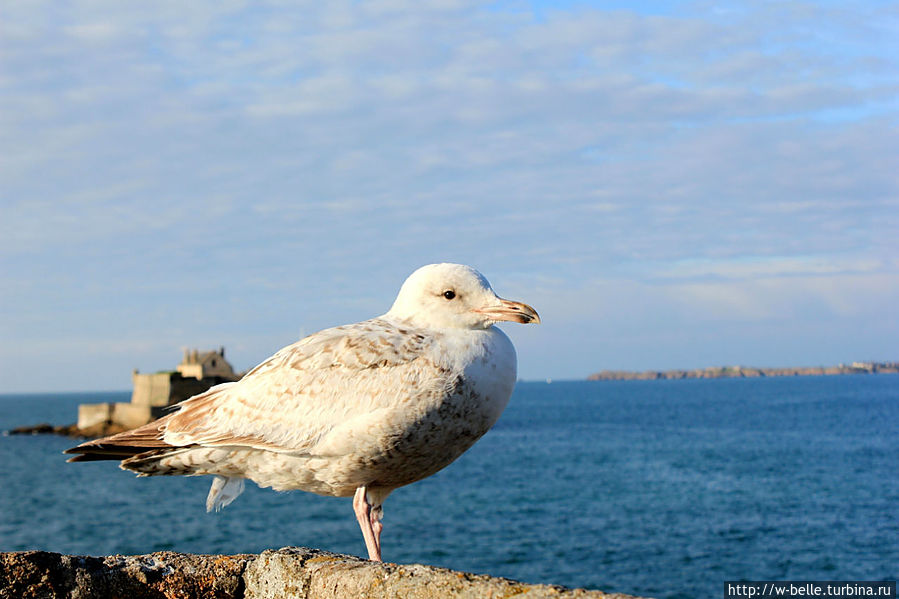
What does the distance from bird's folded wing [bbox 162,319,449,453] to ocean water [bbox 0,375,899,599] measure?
106 ft

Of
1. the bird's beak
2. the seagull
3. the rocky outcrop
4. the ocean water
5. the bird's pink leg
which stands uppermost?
the bird's beak

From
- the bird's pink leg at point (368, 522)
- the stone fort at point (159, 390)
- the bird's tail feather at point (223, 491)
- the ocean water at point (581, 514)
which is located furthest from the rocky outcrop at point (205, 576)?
the stone fort at point (159, 390)

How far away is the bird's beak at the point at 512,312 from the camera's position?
457cm

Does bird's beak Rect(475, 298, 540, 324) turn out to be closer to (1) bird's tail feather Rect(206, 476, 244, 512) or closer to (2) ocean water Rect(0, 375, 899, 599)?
(1) bird's tail feather Rect(206, 476, 244, 512)

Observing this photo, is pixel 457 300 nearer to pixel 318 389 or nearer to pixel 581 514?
pixel 318 389

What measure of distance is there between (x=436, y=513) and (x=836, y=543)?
23.1m

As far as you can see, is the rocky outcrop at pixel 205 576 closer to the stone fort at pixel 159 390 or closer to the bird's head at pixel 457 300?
the bird's head at pixel 457 300

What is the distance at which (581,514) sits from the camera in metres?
55.1

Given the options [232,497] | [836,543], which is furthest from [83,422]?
[232,497]

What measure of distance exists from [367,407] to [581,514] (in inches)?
2089

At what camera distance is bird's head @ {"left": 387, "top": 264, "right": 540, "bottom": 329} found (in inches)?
182

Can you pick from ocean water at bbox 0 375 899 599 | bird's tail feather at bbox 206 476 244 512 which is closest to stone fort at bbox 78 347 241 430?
ocean water at bbox 0 375 899 599

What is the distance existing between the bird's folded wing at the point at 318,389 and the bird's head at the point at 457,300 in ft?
0.58

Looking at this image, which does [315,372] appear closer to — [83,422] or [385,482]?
[385,482]
